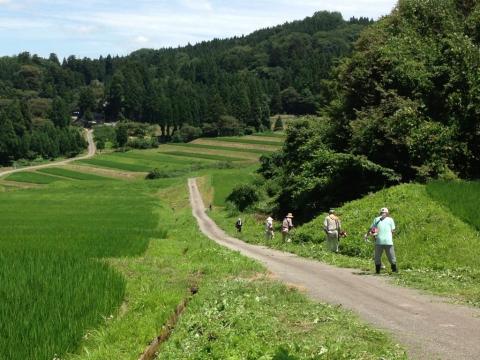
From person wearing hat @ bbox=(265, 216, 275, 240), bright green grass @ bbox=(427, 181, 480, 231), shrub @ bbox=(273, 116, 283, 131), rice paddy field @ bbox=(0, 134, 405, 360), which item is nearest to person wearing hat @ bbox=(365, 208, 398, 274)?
rice paddy field @ bbox=(0, 134, 405, 360)

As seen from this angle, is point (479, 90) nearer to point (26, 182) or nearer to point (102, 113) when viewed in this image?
point (26, 182)

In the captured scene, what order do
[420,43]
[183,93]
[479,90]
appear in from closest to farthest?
[479,90]
[420,43]
[183,93]

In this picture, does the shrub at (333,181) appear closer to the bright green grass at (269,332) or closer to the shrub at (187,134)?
the bright green grass at (269,332)

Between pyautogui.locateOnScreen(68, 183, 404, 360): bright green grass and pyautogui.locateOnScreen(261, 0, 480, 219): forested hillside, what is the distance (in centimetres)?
1551

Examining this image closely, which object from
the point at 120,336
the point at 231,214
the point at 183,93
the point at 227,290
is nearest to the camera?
the point at 120,336

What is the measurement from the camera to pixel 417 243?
64.3 feet

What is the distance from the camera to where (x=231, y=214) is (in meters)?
51.6

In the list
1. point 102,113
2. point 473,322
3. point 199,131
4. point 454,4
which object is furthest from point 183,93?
point 473,322

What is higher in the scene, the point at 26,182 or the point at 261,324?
the point at 261,324

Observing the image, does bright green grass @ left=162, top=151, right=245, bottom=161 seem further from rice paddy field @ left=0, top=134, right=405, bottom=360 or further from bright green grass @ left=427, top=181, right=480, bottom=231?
rice paddy field @ left=0, top=134, right=405, bottom=360

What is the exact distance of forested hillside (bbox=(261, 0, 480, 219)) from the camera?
26875 millimetres

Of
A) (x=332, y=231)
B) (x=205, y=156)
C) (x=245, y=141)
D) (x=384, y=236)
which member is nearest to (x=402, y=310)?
(x=384, y=236)

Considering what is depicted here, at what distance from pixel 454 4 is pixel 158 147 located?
103446mm

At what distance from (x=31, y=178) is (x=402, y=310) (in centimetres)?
9198
